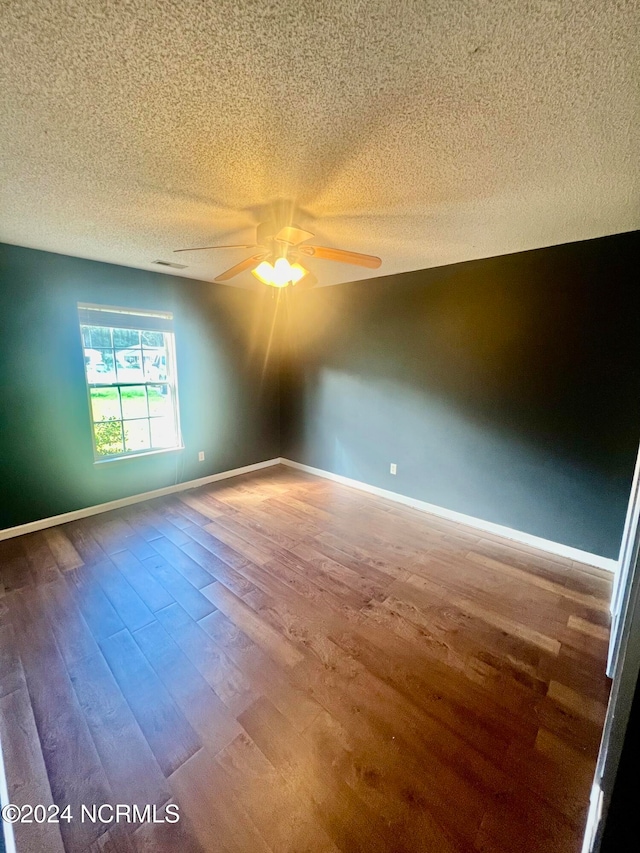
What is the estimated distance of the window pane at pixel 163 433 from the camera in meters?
3.78

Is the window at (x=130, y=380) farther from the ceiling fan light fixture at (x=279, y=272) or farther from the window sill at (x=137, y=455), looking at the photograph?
the ceiling fan light fixture at (x=279, y=272)

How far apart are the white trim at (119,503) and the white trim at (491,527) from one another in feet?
3.95

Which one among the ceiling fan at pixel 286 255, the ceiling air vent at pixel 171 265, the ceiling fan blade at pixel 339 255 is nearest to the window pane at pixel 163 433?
the ceiling air vent at pixel 171 265

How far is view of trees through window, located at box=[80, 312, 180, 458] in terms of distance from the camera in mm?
3271

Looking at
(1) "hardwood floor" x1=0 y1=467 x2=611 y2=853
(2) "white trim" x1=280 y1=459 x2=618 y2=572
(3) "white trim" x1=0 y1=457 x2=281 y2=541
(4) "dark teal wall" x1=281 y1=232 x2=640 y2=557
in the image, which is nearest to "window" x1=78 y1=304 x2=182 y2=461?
(3) "white trim" x1=0 y1=457 x2=281 y2=541

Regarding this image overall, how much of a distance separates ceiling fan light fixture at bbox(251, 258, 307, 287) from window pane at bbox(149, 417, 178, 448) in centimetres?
239

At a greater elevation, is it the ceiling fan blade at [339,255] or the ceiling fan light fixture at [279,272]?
the ceiling fan blade at [339,255]

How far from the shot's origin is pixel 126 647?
1.82 metres

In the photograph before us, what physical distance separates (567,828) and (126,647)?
2.03m

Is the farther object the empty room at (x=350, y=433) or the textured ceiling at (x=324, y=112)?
the empty room at (x=350, y=433)

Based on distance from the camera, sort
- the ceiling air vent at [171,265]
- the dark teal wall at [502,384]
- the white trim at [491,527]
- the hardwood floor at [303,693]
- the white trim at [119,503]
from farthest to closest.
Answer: the ceiling air vent at [171,265] → the white trim at [119,503] → the white trim at [491,527] → the dark teal wall at [502,384] → the hardwood floor at [303,693]

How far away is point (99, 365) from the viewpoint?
3271 mm

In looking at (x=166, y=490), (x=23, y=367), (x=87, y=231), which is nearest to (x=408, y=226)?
(x=87, y=231)

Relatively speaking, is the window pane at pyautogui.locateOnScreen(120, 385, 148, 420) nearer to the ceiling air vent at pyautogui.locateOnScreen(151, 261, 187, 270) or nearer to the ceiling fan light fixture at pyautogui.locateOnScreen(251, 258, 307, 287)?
the ceiling air vent at pyautogui.locateOnScreen(151, 261, 187, 270)
